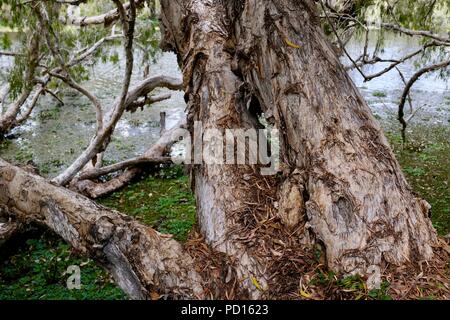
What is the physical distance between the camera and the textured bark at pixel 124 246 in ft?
5.57

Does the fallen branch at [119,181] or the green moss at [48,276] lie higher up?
the fallen branch at [119,181]

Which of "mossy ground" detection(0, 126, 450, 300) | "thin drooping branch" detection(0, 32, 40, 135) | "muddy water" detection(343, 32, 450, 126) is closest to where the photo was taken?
"mossy ground" detection(0, 126, 450, 300)

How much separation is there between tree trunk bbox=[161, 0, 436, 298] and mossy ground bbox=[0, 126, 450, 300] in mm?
182

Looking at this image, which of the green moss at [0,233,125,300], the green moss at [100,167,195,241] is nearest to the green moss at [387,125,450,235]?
the green moss at [100,167,195,241]

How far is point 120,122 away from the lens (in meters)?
6.95

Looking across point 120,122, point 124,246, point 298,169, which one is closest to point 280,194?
point 298,169

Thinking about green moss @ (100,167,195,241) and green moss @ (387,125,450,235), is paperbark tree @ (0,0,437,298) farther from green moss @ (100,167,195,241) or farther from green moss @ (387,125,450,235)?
green moss @ (387,125,450,235)

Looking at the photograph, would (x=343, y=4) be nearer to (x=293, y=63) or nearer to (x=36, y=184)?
(x=293, y=63)

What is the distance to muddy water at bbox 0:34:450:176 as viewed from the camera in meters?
5.72

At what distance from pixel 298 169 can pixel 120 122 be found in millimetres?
5464

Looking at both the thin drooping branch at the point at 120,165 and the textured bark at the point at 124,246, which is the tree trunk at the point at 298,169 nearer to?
the textured bark at the point at 124,246

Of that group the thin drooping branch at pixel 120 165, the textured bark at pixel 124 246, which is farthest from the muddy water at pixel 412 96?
the textured bark at pixel 124 246

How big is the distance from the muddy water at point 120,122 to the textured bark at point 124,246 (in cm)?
315

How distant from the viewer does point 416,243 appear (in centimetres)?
164
